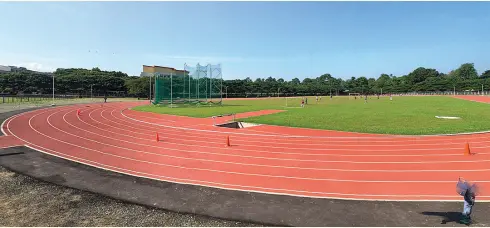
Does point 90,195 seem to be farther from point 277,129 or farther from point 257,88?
point 257,88

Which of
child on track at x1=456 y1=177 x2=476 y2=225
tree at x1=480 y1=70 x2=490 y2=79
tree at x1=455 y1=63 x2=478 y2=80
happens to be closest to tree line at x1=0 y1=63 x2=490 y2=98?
tree at x1=480 y1=70 x2=490 y2=79

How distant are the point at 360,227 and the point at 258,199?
2480 millimetres

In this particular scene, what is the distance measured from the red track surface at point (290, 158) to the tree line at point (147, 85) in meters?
59.8

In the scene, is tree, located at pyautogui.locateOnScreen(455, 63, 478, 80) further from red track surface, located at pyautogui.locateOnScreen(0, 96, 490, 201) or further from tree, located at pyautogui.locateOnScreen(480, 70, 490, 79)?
red track surface, located at pyautogui.locateOnScreen(0, 96, 490, 201)

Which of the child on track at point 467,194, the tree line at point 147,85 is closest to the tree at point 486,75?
the tree line at point 147,85

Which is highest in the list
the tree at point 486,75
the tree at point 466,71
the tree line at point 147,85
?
the tree at point 466,71

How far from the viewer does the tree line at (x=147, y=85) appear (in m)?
75.4

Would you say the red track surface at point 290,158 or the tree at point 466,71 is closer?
the red track surface at point 290,158

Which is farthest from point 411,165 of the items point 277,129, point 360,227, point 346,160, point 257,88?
point 257,88

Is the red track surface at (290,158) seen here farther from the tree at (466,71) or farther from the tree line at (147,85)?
the tree at (466,71)

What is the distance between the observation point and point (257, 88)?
96.8 m

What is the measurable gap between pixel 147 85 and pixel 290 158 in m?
68.3

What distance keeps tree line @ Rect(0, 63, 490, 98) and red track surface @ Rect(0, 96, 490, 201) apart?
59.8m

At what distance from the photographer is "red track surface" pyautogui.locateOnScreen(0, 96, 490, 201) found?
865 centimetres
